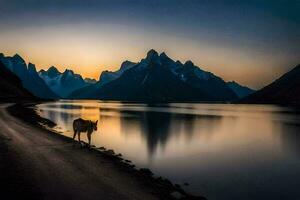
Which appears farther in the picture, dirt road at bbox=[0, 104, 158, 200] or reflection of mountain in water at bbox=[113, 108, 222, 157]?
reflection of mountain in water at bbox=[113, 108, 222, 157]

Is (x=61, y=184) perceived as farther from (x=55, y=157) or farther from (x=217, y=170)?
(x=217, y=170)

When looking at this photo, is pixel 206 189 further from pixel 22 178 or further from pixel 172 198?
pixel 22 178

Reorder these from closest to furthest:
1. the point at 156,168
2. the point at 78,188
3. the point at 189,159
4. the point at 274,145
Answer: the point at 78,188 < the point at 156,168 < the point at 189,159 < the point at 274,145

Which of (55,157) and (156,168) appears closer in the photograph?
(55,157)

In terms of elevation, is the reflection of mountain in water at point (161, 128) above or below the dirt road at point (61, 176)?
below

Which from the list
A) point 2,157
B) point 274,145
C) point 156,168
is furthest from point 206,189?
point 274,145

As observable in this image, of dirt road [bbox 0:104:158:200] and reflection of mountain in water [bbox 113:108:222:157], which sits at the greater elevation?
dirt road [bbox 0:104:158:200]

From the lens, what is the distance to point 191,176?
28.0 m

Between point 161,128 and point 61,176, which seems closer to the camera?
point 61,176

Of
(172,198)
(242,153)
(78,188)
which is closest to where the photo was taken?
(78,188)

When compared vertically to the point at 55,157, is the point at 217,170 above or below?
below

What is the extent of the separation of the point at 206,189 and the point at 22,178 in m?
12.4

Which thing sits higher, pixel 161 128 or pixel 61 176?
pixel 61 176

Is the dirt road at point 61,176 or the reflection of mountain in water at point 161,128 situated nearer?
the dirt road at point 61,176
